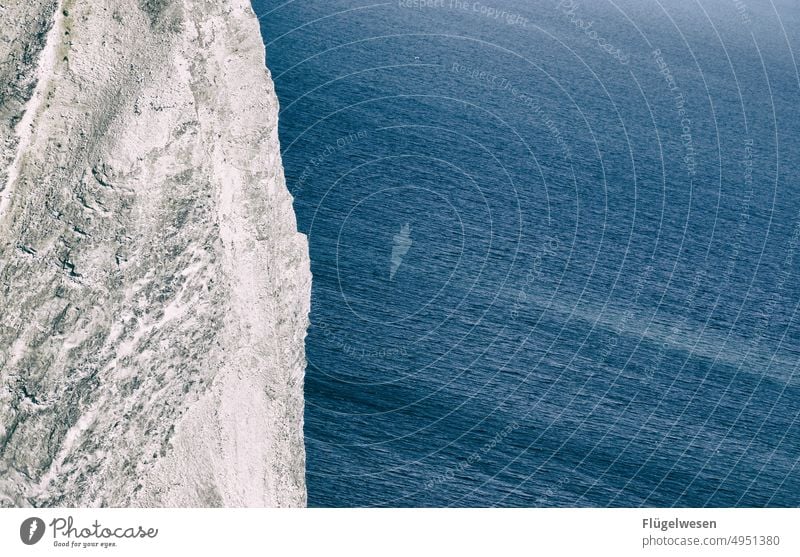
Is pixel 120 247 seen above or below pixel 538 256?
below

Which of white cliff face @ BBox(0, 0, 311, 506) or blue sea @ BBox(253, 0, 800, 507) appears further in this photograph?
blue sea @ BBox(253, 0, 800, 507)

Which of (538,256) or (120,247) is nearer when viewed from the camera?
(120,247)

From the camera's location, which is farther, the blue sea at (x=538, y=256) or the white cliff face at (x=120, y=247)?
the blue sea at (x=538, y=256)

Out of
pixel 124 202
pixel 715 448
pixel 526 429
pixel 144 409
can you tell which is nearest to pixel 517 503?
pixel 526 429
